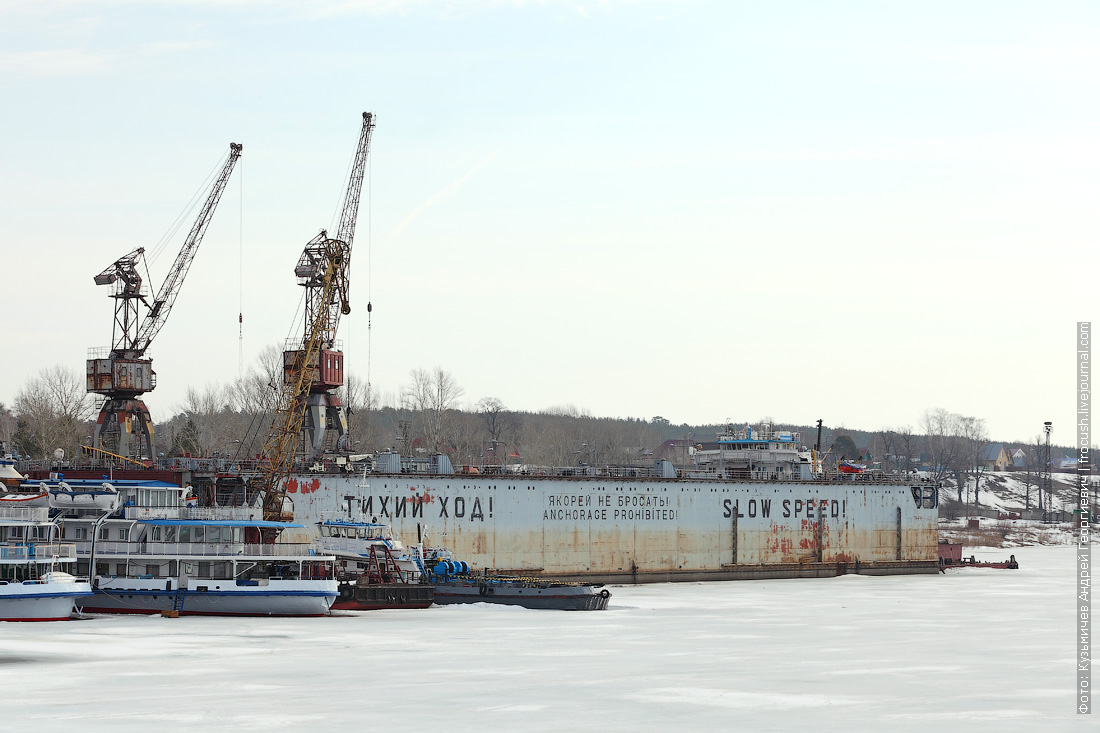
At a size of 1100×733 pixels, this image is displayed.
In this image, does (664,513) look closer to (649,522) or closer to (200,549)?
(649,522)

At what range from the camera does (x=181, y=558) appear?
216ft

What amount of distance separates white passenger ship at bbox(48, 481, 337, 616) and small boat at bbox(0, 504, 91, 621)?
2.43 meters

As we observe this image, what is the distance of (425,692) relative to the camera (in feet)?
132

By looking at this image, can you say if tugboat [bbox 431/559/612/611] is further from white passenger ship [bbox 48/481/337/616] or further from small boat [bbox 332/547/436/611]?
white passenger ship [bbox 48/481/337/616]

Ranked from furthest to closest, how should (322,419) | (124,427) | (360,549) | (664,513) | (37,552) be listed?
(124,427) → (322,419) → (664,513) → (360,549) → (37,552)

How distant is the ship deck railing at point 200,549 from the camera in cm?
6625

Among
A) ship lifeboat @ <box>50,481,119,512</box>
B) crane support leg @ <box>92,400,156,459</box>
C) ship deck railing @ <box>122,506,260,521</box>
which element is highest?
crane support leg @ <box>92,400,156,459</box>

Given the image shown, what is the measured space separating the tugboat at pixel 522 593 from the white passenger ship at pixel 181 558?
7628mm

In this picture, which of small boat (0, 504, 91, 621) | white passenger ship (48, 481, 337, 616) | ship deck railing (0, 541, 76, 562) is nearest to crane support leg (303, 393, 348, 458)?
white passenger ship (48, 481, 337, 616)

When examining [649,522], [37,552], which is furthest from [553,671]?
[649,522]

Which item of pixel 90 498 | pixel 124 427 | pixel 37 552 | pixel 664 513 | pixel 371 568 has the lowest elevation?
pixel 371 568

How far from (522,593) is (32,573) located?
82.2 feet

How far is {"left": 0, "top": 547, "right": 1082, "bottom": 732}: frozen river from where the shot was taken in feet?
119

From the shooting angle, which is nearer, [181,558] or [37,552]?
[37,552]
